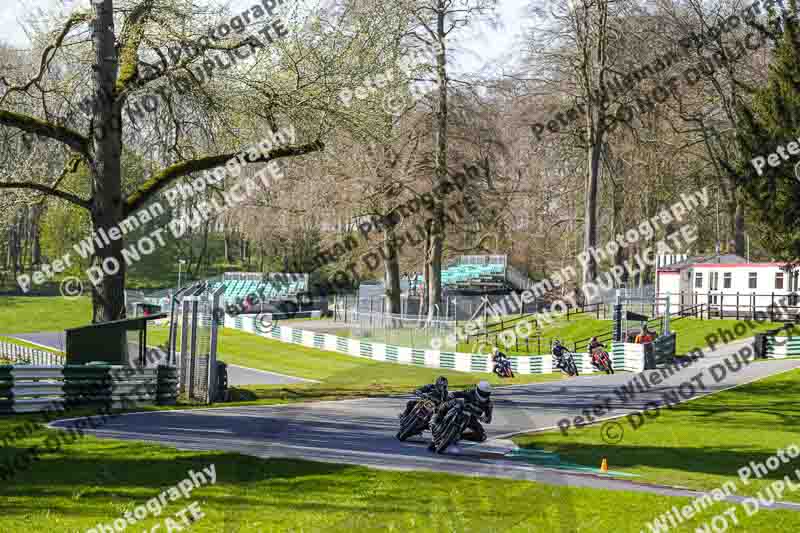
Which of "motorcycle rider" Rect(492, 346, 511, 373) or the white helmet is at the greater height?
the white helmet

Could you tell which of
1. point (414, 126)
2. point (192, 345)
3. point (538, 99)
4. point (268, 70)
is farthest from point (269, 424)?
point (538, 99)

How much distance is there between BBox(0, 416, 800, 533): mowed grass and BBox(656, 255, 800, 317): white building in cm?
2935

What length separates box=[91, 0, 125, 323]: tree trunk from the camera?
1858 cm

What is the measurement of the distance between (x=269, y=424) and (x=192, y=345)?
4312 millimetres

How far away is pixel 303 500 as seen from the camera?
34.0ft

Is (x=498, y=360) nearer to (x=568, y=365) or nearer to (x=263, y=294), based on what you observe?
(x=568, y=365)

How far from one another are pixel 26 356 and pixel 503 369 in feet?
56.1

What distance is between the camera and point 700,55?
4269cm

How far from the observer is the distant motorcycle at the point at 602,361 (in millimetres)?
29750

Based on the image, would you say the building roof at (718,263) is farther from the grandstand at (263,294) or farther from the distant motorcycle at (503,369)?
the grandstand at (263,294)

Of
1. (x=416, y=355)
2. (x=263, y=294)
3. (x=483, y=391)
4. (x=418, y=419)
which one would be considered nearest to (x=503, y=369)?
(x=416, y=355)

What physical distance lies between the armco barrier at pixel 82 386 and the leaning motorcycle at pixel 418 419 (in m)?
6.51

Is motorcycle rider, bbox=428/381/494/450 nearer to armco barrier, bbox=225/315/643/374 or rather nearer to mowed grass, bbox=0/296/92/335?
armco barrier, bbox=225/315/643/374

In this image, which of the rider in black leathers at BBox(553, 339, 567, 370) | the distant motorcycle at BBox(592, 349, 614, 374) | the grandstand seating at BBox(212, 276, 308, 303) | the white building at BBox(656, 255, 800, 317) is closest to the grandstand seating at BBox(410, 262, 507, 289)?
the grandstand seating at BBox(212, 276, 308, 303)
